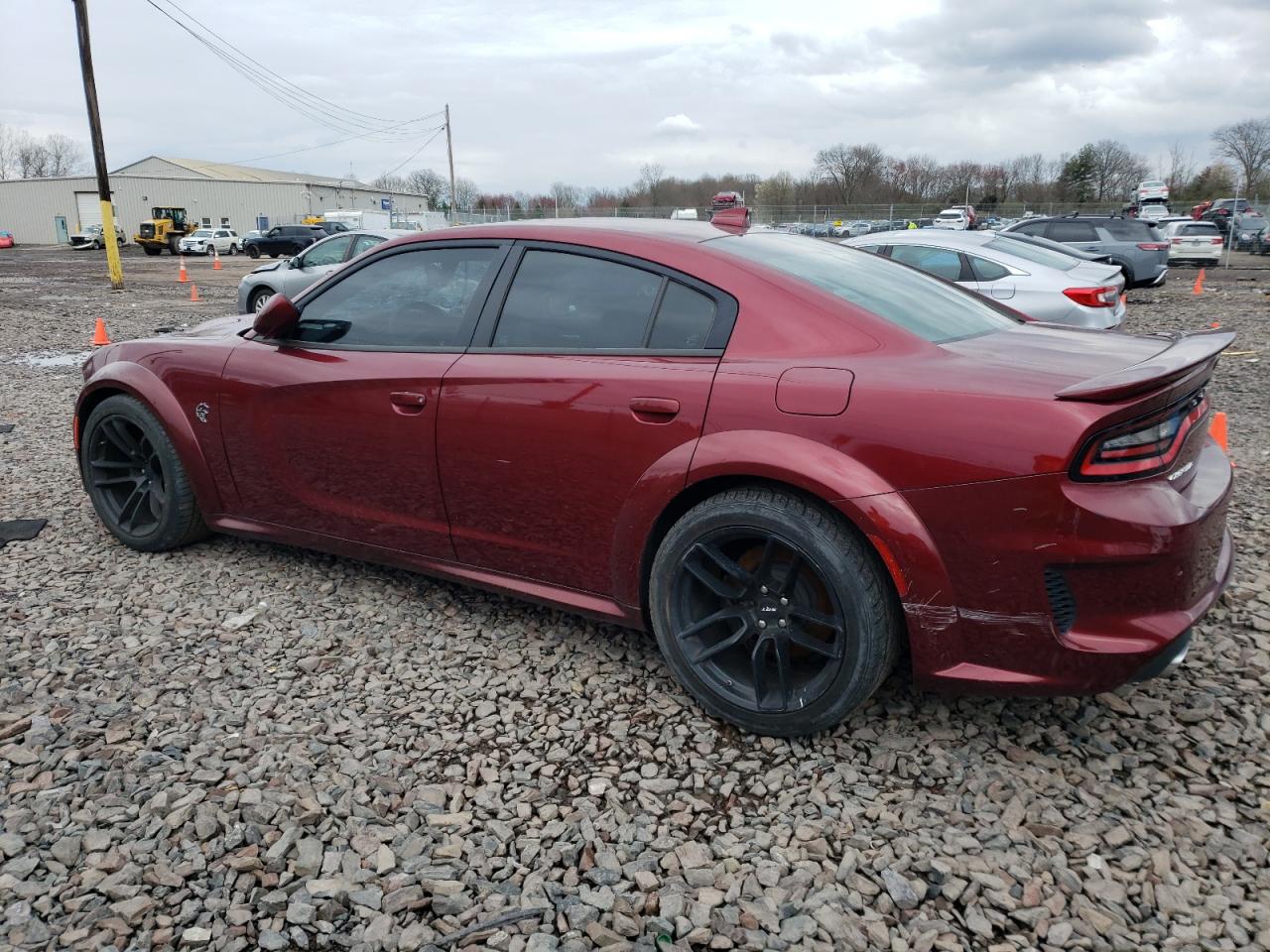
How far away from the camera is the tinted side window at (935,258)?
8969 mm

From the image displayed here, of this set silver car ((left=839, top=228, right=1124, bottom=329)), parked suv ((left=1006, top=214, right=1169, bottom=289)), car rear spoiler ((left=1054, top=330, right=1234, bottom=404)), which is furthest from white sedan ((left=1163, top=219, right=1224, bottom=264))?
car rear spoiler ((left=1054, top=330, right=1234, bottom=404))

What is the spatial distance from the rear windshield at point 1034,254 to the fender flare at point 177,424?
25.9ft

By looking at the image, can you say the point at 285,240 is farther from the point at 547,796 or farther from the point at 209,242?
the point at 547,796

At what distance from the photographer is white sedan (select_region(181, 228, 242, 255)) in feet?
152

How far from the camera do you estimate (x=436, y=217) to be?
55344 millimetres

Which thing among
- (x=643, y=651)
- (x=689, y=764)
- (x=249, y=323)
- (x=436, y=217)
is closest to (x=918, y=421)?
(x=689, y=764)

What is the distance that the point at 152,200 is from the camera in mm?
68062

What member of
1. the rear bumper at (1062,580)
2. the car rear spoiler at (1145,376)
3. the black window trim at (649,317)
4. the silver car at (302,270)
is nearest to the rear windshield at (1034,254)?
the car rear spoiler at (1145,376)

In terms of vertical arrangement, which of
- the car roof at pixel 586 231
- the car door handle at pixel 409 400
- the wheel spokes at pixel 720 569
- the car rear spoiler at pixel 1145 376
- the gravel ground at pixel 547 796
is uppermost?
the car roof at pixel 586 231

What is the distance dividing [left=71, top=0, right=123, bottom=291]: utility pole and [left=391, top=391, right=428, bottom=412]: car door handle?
67.7ft

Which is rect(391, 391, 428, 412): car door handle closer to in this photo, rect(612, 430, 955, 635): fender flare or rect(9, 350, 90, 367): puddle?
rect(612, 430, 955, 635): fender flare

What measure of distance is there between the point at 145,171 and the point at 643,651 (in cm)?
9303

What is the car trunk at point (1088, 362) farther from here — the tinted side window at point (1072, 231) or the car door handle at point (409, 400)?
the tinted side window at point (1072, 231)

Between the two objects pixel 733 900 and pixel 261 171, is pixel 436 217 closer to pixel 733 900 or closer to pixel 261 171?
pixel 261 171
